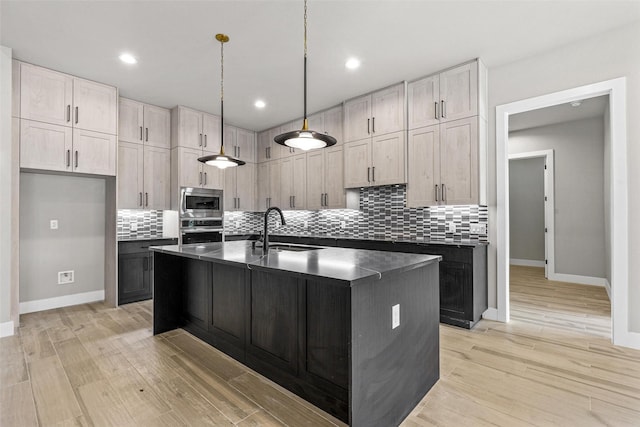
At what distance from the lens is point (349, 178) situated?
4.59 metres

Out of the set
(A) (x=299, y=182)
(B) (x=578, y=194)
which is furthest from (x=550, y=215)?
(A) (x=299, y=182)

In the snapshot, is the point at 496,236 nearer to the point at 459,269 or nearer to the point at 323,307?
the point at 459,269

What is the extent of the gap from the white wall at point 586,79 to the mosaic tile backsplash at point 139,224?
4912 millimetres

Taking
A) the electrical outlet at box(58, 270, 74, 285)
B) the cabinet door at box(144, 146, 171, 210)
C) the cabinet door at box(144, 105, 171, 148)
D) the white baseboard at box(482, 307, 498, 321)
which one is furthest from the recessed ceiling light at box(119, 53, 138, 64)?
the white baseboard at box(482, 307, 498, 321)

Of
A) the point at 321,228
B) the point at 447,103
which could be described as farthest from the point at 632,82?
the point at 321,228

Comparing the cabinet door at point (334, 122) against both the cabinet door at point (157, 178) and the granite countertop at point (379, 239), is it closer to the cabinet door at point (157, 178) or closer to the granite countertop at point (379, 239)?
the granite countertop at point (379, 239)

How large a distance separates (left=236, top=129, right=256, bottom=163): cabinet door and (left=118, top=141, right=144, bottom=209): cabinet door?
178cm

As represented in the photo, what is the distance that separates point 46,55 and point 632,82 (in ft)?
19.2

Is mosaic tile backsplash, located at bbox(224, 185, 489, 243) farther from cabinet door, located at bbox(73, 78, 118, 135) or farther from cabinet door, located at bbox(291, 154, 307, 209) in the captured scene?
cabinet door, located at bbox(73, 78, 118, 135)

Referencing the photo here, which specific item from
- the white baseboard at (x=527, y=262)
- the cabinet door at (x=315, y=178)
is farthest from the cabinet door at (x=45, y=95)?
the white baseboard at (x=527, y=262)

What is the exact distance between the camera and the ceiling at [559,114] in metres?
4.67

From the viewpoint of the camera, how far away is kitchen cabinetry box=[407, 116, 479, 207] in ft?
11.3

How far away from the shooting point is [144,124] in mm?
4668

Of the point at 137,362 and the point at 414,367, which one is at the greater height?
the point at 414,367
